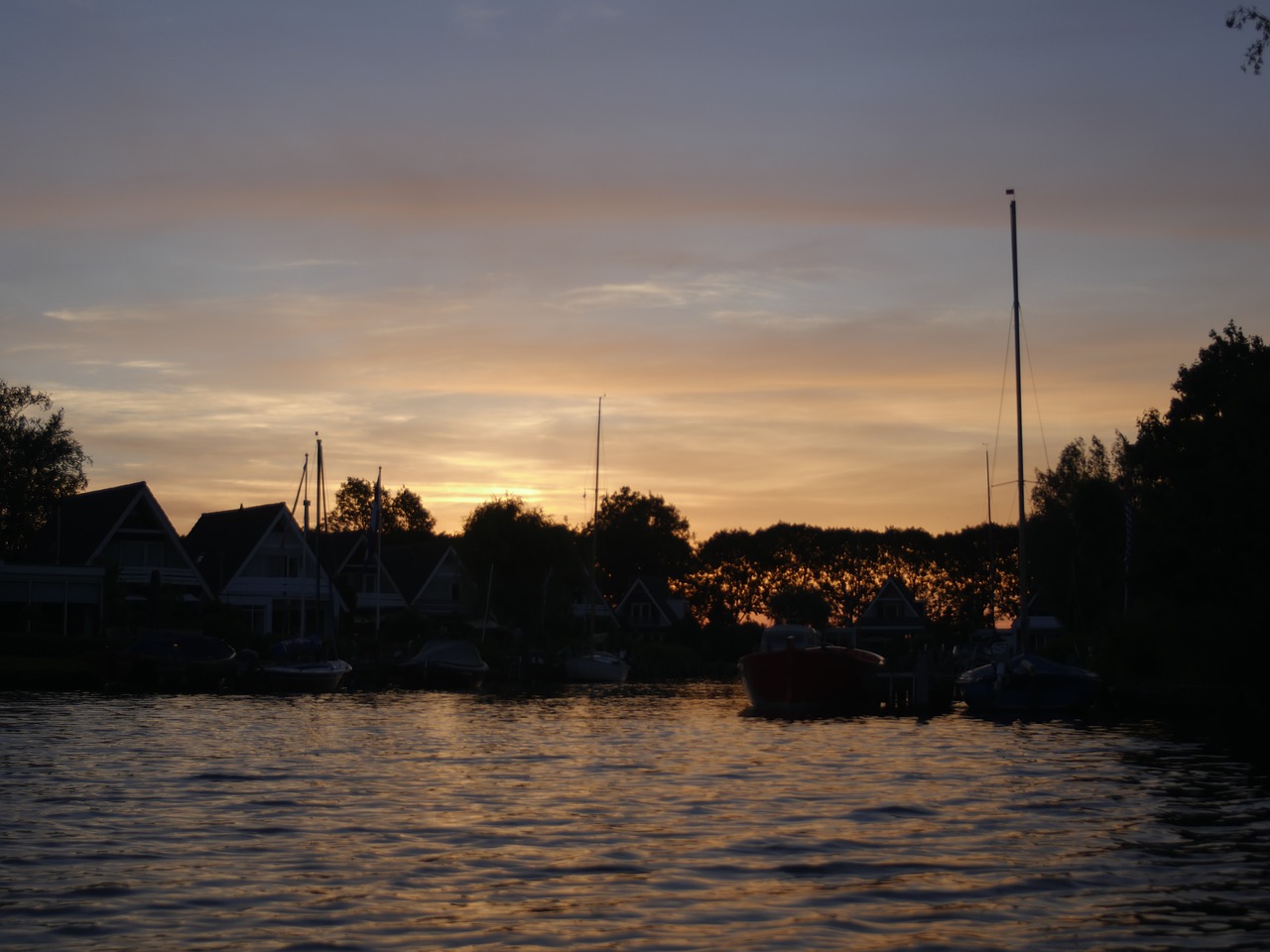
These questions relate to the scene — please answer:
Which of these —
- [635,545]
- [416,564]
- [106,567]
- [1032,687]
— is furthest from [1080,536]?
[635,545]

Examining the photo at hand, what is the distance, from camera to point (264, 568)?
91.5 m

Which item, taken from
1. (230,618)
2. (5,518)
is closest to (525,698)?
(230,618)

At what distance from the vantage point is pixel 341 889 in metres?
15.8

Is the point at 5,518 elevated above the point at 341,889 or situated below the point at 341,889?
above

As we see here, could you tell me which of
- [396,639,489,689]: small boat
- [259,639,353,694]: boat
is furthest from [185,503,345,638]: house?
[259,639,353,694]: boat

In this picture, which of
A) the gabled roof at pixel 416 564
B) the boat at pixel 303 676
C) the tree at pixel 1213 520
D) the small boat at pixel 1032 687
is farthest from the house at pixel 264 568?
the tree at pixel 1213 520

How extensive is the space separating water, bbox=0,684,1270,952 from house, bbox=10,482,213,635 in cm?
4084

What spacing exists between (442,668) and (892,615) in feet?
248

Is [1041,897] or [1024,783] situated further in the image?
[1024,783]

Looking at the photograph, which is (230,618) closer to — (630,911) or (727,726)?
(727,726)

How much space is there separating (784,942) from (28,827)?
12238 mm

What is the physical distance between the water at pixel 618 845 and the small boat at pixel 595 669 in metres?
43.6

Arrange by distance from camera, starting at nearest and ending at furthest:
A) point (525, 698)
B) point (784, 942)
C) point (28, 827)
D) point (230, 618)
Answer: point (784, 942) < point (28, 827) < point (525, 698) < point (230, 618)

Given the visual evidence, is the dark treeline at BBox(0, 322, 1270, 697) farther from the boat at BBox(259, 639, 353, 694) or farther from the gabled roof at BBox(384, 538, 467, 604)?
the boat at BBox(259, 639, 353, 694)
